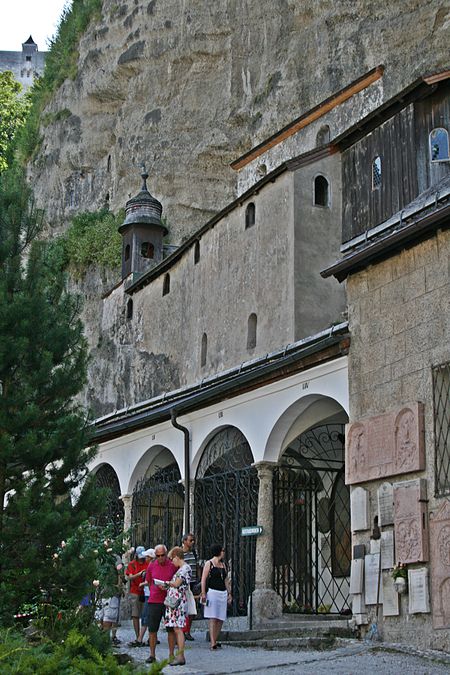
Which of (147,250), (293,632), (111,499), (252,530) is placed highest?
(147,250)

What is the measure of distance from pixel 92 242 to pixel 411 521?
34.4 metres

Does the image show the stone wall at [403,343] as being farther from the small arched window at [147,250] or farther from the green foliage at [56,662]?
the small arched window at [147,250]

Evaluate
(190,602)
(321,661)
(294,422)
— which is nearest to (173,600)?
(190,602)

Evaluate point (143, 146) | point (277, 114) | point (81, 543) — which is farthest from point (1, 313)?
point (143, 146)

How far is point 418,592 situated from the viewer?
1241 cm

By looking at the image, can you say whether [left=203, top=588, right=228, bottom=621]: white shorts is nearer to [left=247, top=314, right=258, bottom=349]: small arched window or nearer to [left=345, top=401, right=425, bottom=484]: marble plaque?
[left=345, top=401, right=425, bottom=484]: marble plaque

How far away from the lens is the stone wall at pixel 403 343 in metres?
12.6

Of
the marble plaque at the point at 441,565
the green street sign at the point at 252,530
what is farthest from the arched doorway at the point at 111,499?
the marble plaque at the point at 441,565

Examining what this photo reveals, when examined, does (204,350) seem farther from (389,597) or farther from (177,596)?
(177,596)

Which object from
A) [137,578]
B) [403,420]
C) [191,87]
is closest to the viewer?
[403,420]

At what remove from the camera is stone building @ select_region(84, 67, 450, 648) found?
12.9 m

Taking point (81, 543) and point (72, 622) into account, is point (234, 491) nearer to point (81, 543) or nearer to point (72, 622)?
point (81, 543)

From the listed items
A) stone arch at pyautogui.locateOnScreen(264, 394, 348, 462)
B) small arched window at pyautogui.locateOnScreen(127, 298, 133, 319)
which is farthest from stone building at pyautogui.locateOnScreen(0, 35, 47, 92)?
stone arch at pyautogui.locateOnScreen(264, 394, 348, 462)

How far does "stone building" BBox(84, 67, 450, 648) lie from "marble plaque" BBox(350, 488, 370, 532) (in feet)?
0.07
